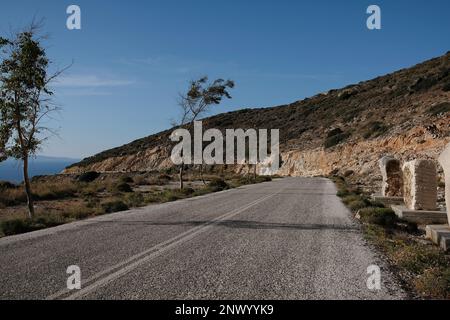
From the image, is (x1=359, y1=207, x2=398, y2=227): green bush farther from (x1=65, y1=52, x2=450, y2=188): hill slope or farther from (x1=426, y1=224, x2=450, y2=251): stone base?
(x1=65, y1=52, x2=450, y2=188): hill slope

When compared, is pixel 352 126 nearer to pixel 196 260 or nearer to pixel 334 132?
pixel 334 132

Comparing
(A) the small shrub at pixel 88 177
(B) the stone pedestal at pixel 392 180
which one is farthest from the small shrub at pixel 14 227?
(A) the small shrub at pixel 88 177

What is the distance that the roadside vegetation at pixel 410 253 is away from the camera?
6543mm

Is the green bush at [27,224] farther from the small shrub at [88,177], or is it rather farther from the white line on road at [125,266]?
the small shrub at [88,177]

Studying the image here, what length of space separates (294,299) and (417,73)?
8099cm

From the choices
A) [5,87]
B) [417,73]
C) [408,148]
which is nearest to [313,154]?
[408,148]

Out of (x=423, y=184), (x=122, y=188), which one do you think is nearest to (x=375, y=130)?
(x=122, y=188)

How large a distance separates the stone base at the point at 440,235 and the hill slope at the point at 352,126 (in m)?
25.3

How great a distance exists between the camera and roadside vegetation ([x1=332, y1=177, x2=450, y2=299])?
21.5 feet

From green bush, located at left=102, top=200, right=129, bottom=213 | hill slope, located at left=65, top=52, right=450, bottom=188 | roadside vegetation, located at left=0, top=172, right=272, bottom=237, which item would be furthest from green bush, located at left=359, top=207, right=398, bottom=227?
hill slope, located at left=65, top=52, right=450, bottom=188

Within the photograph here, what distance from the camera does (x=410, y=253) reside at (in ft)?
29.2

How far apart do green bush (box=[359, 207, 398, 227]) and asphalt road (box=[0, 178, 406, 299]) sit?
0.92 metres

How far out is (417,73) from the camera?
7850 cm
